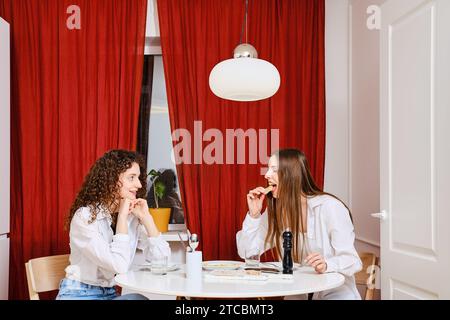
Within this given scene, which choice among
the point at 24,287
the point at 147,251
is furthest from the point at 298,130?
the point at 24,287

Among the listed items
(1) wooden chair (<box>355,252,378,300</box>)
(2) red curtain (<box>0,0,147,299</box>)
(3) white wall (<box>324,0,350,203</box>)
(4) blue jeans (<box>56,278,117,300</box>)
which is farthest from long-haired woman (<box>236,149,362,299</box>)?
(2) red curtain (<box>0,0,147,299</box>)

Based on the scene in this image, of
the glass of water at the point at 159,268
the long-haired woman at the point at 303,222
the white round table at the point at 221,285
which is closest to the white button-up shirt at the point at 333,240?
the long-haired woman at the point at 303,222

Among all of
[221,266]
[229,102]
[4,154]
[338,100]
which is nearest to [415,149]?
[221,266]

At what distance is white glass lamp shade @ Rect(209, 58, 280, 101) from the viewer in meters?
1.97

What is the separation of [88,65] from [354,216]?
161cm

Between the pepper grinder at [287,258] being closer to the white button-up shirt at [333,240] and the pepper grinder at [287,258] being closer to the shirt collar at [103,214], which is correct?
the white button-up shirt at [333,240]

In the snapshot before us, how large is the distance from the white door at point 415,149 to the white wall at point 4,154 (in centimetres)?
176

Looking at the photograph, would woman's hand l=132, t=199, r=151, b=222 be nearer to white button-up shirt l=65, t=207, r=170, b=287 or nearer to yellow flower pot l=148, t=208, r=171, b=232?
white button-up shirt l=65, t=207, r=170, b=287

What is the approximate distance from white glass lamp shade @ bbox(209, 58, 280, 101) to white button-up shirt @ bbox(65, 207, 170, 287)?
2.10 feet

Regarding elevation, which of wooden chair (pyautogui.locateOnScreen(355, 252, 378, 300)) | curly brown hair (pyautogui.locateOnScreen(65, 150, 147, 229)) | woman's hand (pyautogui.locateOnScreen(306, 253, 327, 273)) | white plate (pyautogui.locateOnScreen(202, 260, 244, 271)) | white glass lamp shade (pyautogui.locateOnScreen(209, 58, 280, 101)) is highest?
white glass lamp shade (pyautogui.locateOnScreen(209, 58, 280, 101))

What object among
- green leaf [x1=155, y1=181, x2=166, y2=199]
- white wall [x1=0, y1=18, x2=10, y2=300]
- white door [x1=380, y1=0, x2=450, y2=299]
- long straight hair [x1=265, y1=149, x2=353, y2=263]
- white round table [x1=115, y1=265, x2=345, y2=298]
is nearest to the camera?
white round table [x1=115, y1=265, x2=345, y2=298]

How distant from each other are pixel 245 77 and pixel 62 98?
1.20m

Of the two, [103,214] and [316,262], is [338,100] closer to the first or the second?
[316,262]

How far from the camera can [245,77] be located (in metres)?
1.97
